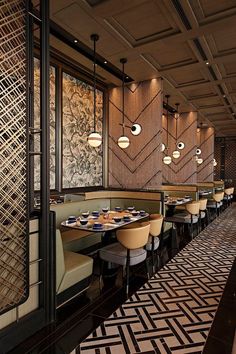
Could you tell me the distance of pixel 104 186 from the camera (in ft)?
22.2

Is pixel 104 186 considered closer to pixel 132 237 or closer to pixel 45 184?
pixel 132 237

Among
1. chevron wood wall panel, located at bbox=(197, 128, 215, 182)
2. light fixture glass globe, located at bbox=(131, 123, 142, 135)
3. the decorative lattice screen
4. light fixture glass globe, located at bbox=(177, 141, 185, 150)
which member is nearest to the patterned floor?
the decorative lattice screen

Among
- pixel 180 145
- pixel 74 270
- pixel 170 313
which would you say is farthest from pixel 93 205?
pixel 180 145

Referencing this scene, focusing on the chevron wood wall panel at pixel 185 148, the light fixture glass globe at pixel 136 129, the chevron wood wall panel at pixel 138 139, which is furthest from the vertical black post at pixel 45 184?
the chevron wood wall panel at pixel 185 148

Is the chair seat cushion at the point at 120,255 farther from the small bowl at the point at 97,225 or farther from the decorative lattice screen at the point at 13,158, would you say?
the decorative lattice screen at the point at 13,158

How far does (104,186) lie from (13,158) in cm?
469

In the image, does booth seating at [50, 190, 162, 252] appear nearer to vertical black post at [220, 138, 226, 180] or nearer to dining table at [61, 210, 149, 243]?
dining table at [61, 210, 149, 243]

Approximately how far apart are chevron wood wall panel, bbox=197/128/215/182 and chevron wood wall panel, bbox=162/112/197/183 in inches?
97.1

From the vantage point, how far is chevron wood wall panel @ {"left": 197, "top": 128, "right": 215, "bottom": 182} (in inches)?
454

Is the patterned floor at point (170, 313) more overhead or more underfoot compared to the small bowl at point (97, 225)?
more underfoot

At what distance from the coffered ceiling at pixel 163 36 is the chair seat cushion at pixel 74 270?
342cm

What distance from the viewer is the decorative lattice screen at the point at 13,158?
2033 mm

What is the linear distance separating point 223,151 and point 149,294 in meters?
14.4

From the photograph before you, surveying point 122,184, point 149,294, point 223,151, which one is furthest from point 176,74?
point 223,151
